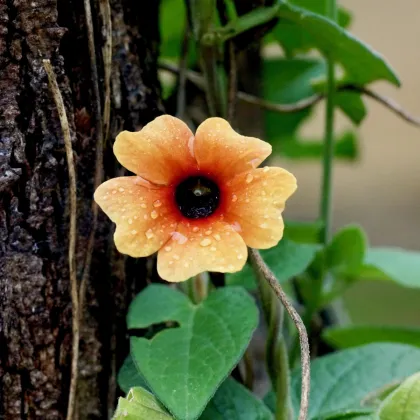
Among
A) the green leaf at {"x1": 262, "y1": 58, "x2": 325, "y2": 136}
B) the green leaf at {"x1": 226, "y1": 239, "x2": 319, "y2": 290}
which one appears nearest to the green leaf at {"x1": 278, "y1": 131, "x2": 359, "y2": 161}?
the green leaf at {"x1": 262, "y1": 58, "x2": 325, "y2": 136}

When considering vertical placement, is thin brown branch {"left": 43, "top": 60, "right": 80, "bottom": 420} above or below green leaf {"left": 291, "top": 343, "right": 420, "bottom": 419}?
above

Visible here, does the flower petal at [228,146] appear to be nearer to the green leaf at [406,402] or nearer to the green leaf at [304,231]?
the green leaf at [406,402]

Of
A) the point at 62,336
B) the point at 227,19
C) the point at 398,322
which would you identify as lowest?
the point at 398,322

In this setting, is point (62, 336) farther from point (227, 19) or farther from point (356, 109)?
point (356, 109)

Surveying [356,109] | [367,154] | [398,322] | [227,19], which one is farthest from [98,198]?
[367,154]

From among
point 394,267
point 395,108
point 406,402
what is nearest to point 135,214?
point 406,402

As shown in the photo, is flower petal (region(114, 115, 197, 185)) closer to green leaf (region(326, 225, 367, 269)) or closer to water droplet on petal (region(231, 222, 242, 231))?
water droplet on petal (region(231, 222, 242, 231))
